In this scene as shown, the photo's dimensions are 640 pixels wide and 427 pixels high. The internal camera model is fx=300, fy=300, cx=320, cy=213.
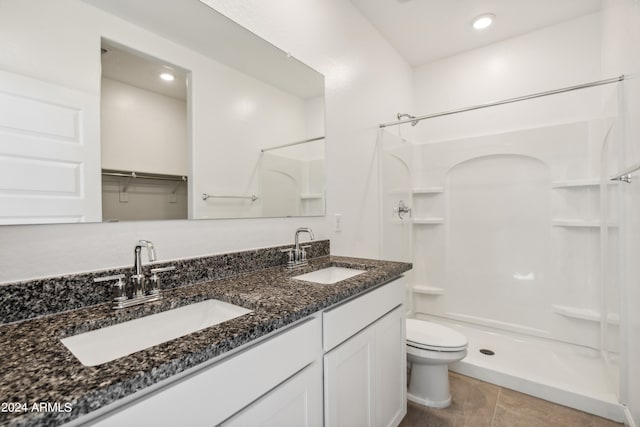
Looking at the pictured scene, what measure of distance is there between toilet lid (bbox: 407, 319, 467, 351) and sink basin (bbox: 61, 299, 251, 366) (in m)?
1.29

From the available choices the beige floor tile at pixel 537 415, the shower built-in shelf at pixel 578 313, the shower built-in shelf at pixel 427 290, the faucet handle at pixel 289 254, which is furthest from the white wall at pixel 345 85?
the shower built-in shelf at pixel 578 313

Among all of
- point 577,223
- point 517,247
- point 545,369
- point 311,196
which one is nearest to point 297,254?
point 311,196

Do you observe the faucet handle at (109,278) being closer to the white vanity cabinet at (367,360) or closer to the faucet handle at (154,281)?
the faucet handle at (154,281)

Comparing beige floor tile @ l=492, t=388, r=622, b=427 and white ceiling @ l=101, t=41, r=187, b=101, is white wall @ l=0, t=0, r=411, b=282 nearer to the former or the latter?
white ceiling @ l=101, t=41, r=187, b=101

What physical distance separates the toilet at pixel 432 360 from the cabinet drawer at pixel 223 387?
3.64 feet

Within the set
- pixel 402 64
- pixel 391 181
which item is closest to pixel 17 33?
pixel 391 181

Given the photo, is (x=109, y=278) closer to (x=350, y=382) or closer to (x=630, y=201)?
(x=350, y=382)

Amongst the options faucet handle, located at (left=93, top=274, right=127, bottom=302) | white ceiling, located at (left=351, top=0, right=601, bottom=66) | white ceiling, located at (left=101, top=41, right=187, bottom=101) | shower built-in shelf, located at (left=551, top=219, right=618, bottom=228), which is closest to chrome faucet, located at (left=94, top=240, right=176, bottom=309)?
faucet handle, located at (left=93, top=274, right=127, bottom=302)

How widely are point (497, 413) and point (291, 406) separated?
156cm

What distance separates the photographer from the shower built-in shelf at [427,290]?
296 centimetres

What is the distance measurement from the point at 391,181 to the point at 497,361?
1588 mm

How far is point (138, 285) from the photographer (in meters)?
0.98

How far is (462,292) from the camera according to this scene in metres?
2.88

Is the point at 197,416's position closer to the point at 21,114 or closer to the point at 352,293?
the point at 352,293
